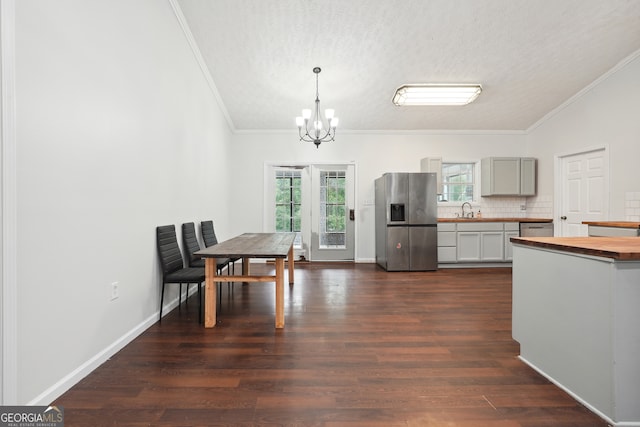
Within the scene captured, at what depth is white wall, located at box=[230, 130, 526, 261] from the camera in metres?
5.61

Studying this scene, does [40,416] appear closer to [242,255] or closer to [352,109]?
[242,255]

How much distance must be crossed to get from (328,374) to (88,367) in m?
1.55

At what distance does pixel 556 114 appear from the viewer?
496 centimetres

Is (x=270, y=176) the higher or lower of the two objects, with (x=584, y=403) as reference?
higher

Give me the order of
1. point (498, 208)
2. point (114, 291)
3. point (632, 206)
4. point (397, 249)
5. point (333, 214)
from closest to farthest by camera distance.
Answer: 1. point (114, 291)
2. point (632, 206)
3. point (397, 249)
4. point (498, 208)
5. point (333, 214)

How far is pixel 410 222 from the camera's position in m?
4.96

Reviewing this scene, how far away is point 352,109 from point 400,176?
1.43m

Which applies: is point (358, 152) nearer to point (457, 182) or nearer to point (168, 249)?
point (457, 182)

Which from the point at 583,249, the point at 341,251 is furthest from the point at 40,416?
the point at 341,251

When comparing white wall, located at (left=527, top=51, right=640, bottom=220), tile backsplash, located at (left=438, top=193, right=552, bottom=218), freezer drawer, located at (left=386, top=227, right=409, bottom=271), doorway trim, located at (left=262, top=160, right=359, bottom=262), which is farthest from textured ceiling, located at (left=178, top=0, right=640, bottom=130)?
freezer drawer, located at (left=386, top=227, right=409, bottom=271)

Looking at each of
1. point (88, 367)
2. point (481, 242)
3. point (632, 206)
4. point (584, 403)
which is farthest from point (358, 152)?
point (88, 367)

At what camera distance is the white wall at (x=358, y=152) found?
561 centimetres

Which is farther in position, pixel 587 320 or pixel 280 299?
pixel 280 299

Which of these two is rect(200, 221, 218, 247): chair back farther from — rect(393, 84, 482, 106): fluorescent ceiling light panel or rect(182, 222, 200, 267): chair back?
rect(393, 84, 482, 106): fluorescent ceiling light panel
